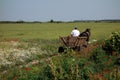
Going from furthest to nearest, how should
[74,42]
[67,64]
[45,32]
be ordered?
[45,32], [74,42], [67,64]

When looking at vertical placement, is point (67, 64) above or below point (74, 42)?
above

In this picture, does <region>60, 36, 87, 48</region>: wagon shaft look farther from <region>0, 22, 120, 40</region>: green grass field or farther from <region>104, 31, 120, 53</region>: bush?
<region>0, 22, 120, 40</region>: green grass field

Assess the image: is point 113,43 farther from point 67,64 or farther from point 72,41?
point 67,64

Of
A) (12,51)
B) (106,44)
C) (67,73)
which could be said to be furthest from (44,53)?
(67,73)

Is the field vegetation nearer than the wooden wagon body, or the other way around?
the field vegetation

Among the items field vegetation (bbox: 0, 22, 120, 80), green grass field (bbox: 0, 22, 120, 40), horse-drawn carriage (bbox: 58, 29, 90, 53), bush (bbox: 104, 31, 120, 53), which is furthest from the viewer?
green grass field (bbox: 0, 22, 120, 40)

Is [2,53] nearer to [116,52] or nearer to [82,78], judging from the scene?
[116,52]

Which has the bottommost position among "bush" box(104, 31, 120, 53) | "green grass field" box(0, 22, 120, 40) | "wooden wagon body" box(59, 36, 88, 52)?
"green grass field" box(0, 22, 120, 40)

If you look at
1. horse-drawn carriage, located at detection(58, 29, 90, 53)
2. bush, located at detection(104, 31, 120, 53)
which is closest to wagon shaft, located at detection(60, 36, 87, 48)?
horse-drawn carriage, located at detection(58, 29, 90, 53)

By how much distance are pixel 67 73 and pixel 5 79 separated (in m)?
4.29

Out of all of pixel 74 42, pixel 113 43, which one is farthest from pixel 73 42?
pixel 113 43

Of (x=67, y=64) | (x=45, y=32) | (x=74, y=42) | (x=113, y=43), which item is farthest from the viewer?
(x=45, y=32)

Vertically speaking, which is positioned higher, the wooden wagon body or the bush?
the bush

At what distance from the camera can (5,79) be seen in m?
15.6
